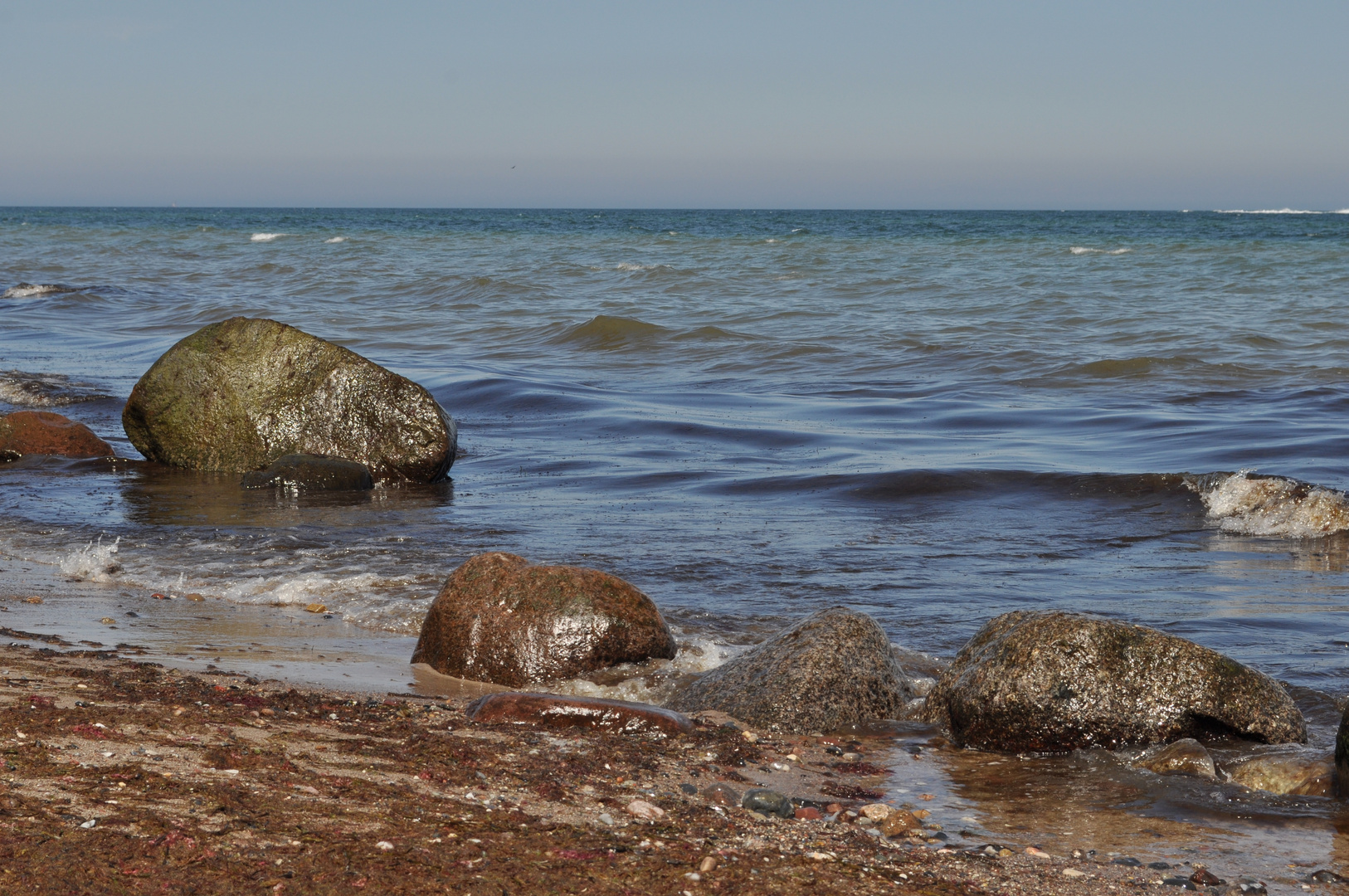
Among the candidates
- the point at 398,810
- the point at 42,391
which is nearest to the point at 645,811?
the point at 398,810

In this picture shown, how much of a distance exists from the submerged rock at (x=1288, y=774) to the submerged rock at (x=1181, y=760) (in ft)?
0.25

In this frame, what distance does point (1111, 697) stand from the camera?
441 centimetres

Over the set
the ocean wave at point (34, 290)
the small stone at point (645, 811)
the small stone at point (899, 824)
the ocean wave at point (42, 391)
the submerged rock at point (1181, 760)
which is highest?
the ocean wave at point (34, 290)

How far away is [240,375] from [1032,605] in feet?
21.0

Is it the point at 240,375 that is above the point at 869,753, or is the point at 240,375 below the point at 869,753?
above

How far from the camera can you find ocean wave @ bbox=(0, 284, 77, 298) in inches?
1002

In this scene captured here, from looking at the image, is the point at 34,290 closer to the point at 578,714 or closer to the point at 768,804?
the point at 578,714

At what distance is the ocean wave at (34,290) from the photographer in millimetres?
25453

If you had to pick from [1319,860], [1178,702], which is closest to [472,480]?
[1178,702]

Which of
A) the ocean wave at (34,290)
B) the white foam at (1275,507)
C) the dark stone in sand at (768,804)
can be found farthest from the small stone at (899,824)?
the ocean wave at (34,290)

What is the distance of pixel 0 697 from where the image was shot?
3703mm

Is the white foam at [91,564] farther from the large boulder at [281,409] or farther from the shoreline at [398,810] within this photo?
the large boulder at [281,409]

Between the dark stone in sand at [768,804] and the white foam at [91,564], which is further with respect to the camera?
the white foam at [91,564]

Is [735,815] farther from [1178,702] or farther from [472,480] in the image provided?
[472,480]
